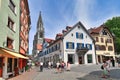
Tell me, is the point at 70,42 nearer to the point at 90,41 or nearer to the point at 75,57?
the point at 75,57

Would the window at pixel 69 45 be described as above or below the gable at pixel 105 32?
below

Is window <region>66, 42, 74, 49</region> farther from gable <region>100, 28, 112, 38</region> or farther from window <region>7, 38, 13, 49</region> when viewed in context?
window <region>7, 38, 13, 49</region>

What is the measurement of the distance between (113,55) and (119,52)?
553 cm

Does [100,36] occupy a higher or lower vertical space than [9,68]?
higher

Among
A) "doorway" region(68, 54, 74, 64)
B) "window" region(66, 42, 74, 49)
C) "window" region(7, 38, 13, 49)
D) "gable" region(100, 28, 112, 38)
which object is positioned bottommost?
"doorway" region(68, 54, 74, 64)

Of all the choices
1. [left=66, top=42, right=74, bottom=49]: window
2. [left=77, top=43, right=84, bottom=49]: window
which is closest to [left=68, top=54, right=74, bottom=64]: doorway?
[left=66, top=42, right=74, bottom=49]: window

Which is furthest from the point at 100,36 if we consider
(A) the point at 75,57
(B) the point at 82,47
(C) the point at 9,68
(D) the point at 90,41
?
(C) the point at 9,68

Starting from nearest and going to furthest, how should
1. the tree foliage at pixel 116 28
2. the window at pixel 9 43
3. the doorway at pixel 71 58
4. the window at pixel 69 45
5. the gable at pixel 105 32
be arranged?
1. the window at pixel 9 43
2. the doorway at pixel 71 58
3. the window at pixel 69 45
4. the gable at pixel 105 32
5. the tree foliage at pixel 116 28

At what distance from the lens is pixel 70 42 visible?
40062 millimetres

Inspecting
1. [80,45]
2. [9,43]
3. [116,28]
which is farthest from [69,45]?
[9,43]

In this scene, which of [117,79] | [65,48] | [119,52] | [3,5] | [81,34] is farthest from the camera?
[119,52]

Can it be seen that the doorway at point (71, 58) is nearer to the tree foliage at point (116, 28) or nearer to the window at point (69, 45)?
the window at point (69, 45)

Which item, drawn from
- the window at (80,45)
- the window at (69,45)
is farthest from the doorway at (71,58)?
the window at (80,45)

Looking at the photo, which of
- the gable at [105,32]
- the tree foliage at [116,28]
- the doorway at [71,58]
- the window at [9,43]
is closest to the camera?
the window at [9,43]
